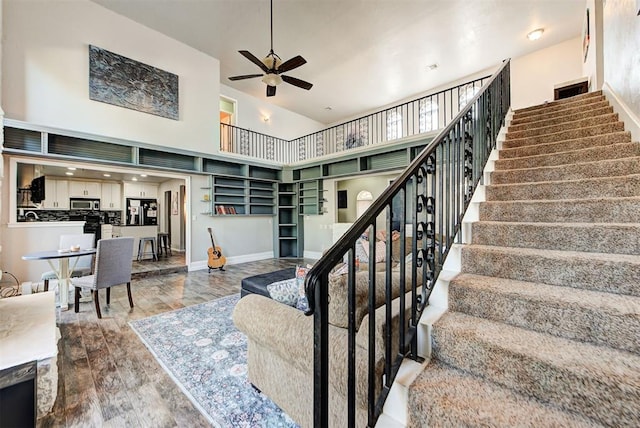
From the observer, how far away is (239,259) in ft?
22.4

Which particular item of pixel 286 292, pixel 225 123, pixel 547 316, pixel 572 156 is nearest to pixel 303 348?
pixel 286 292

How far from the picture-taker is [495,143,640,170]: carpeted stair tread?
7.29 feet

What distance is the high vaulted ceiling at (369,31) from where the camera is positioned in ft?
15.3

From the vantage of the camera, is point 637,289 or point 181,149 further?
point 181,149

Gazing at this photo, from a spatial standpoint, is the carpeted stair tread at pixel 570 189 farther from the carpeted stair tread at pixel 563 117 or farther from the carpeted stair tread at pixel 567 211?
the carpeted stair tread at pixel 563 117

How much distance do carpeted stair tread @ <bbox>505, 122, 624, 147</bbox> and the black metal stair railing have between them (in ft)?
3.94

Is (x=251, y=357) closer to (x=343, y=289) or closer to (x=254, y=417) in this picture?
(x=254, y=417)

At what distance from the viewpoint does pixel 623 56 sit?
8.56 ft

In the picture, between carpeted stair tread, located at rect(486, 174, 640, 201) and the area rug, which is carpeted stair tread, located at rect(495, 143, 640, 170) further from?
the area rug

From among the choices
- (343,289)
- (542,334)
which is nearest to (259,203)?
(343,289)

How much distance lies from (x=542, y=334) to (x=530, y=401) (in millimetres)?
340

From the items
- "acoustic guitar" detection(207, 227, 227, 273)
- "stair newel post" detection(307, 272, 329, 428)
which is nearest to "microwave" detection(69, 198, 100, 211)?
"acoustic guitar" detection(207, 227, 227, 273)

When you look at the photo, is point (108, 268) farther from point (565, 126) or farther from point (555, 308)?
point (565, 126)

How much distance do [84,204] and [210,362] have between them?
762 centimetres
